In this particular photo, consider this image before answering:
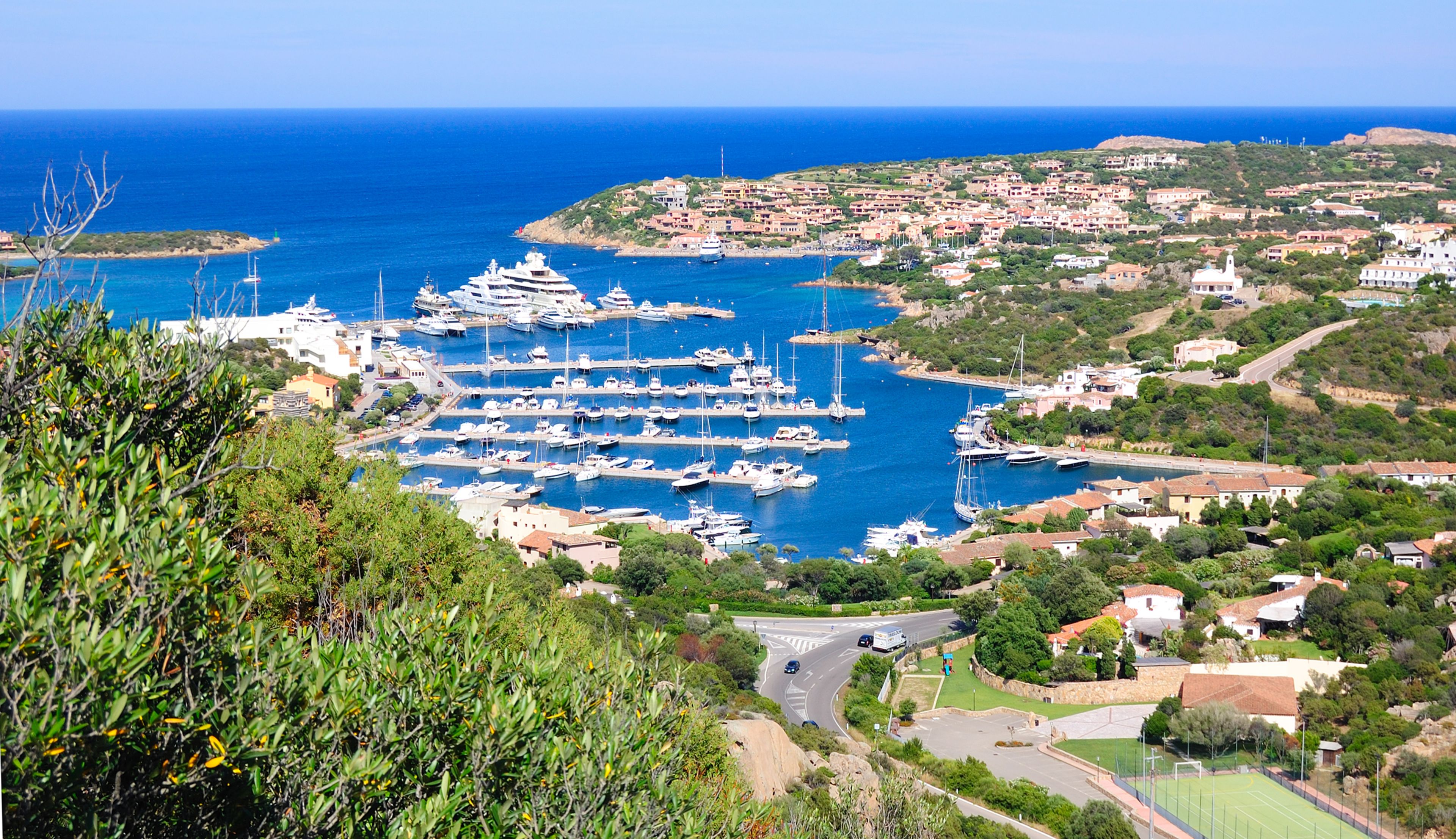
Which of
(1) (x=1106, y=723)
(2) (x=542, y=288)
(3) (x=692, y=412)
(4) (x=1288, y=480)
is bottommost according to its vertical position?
(1) (x=1106, y=723)

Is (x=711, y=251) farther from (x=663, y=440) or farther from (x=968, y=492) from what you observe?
(x=968, y=492)

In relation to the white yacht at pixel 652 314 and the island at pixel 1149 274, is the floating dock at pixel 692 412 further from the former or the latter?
the white yacht at pixel 652 314

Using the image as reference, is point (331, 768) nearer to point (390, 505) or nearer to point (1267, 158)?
point (390, 505)

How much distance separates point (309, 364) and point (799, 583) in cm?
1450

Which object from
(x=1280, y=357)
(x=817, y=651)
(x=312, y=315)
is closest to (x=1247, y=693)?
(x=817, y=651)

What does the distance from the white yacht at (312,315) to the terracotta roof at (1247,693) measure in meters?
23.5

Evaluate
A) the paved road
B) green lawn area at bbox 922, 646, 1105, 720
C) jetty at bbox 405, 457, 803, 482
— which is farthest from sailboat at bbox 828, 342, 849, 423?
green lawn area at bbox 922, 646, 1105, 720

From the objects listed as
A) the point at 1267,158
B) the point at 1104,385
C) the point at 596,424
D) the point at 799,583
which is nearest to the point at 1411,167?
the point at 1267,158

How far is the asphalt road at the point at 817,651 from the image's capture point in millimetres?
12828

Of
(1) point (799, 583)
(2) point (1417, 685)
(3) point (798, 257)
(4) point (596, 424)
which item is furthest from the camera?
(3) point (798, 257)

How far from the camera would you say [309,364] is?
91.2ft

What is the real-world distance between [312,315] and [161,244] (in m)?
16.8

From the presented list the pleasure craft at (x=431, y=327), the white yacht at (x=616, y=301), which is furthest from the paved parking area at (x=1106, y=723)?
the white yacht at (x=616, y=301)

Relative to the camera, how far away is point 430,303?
38438 mm
